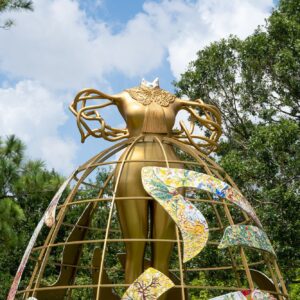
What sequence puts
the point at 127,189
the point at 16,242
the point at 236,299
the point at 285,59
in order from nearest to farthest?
the point at 236,299 → the point at 127,189 → the point at 16,242 → the point at 285,59

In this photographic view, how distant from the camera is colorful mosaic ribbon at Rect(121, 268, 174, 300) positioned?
215 inches

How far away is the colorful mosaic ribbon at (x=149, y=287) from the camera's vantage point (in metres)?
5.46

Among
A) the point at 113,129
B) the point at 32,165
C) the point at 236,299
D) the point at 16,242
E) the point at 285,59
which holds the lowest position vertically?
the point at 236,299

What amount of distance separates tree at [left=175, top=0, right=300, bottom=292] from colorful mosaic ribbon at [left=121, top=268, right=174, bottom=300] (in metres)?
6.54

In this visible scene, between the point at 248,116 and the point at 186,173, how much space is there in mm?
9018

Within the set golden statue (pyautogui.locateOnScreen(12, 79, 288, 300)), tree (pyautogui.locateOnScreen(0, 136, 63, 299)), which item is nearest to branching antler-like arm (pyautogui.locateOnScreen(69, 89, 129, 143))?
golden statue (pyautogui.locateOnScreen(12, 79, 288, 300))

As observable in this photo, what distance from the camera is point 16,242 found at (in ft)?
40.2

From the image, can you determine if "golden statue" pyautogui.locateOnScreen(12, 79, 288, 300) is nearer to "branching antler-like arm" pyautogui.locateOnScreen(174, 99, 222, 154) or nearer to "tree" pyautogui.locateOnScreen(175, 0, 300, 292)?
"branching antler-like arm" pyautogui.locateOnScreen(174, 99, 222, 154)

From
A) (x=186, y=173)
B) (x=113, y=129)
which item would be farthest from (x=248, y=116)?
(x=186, y=173)

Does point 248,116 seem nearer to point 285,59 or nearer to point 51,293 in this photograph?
point 285,59

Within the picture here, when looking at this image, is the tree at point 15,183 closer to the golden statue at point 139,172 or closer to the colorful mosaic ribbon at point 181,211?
the golden statue at point 139,172

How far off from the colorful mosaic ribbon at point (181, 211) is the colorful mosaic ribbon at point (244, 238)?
22 centimetres

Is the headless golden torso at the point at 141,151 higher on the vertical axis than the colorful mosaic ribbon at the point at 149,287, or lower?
higher

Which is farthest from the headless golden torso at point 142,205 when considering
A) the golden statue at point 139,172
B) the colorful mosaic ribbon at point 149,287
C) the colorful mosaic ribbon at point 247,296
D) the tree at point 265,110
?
the tree at point 265,110
